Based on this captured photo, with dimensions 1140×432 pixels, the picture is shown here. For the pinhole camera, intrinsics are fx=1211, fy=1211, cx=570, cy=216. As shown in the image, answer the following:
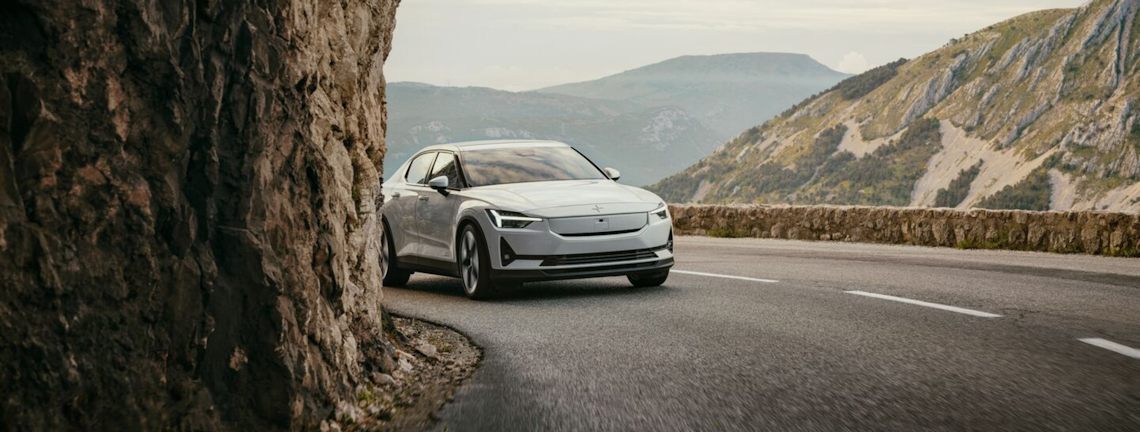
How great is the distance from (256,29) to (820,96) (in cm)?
17686

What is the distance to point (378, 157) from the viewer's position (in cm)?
780

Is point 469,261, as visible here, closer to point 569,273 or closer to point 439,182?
point 439,182

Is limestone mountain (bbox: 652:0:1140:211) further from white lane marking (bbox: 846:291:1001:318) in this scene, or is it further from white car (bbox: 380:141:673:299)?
white lane marking (bbox: 846:291:1001:318)

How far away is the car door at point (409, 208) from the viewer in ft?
39.4

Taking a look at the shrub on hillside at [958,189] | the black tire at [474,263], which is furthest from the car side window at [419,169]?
the shrub on hillside at [958,189]

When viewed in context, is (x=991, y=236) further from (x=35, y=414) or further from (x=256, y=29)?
(x=35, y=414)

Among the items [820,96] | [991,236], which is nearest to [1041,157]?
[820,96]

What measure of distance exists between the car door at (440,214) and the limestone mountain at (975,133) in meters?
98.9

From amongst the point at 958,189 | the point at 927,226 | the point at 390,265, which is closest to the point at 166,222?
the point at 390,265

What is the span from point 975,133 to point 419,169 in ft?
462

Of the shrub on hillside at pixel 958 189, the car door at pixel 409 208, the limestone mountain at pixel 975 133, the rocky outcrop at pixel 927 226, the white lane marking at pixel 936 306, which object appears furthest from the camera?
the shrub on hillside at pixel 958 189

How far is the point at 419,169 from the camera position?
496 inches

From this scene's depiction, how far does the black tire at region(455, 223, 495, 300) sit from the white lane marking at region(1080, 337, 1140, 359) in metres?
5.01

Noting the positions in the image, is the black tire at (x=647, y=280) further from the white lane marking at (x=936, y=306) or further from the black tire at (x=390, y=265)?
the black tire at (x=390, y=265)
